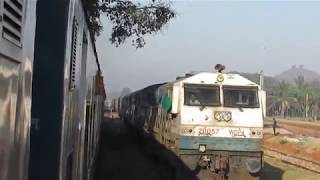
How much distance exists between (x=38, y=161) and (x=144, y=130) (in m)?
19.4

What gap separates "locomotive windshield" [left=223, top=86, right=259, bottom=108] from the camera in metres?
13.9

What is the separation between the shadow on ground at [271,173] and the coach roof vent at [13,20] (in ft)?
49.4

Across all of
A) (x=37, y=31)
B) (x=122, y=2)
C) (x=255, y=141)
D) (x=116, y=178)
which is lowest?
(x=116, y=178)

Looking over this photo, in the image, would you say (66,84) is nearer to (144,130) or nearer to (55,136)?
(55,136)

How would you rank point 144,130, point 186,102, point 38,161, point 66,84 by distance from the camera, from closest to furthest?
1. point 38,161
2. point 66,84
3. point 186,102
4. point 144,130

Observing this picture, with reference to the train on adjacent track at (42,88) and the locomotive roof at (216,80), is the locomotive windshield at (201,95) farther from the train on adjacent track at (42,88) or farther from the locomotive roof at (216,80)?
the train on adjacent track at (42,88)

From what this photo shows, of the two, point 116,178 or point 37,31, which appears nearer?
point 37,31

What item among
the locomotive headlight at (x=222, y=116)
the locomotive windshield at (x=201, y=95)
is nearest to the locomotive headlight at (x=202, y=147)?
the locomotive headlight at (x=222, y=116)

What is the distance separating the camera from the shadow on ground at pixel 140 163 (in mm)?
14620

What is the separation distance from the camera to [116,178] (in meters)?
16.3

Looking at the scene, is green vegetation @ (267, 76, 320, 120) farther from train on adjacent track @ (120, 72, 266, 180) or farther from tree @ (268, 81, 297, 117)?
train on adjacent track @ (120, 72, 266, 180)

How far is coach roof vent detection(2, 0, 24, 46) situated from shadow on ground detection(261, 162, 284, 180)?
15044mm

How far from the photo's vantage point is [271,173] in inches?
700

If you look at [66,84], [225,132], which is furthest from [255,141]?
[66,84]
